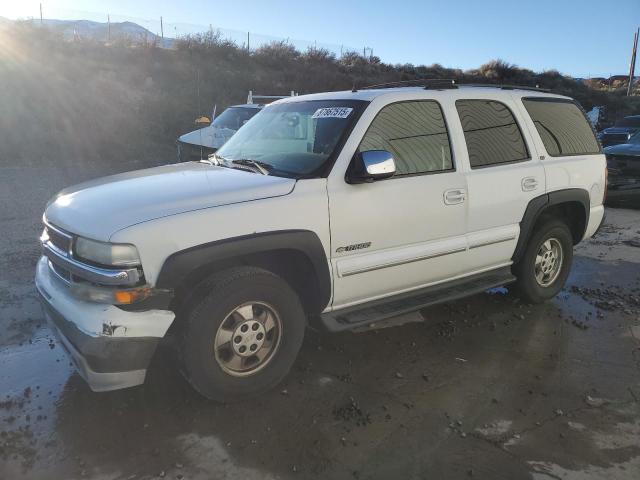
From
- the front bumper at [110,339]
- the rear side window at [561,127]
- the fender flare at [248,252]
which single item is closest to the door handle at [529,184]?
the rear side window at [561,127]

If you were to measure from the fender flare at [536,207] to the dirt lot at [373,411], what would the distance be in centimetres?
67

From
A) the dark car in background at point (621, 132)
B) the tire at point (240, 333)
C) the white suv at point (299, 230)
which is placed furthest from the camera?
the dark car in background at point (621, 132)

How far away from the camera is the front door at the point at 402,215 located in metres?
3.55

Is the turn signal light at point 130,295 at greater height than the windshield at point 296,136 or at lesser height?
lesser

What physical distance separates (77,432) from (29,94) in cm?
1618

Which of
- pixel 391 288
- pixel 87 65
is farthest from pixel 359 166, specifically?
pixel 87 65

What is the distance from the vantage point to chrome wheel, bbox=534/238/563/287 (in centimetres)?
503

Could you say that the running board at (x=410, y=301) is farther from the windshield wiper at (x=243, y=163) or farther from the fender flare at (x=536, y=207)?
the windshield wiper at (x=243, y=163)

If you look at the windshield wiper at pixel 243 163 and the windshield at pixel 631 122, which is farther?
the windshield at pixel 631 122

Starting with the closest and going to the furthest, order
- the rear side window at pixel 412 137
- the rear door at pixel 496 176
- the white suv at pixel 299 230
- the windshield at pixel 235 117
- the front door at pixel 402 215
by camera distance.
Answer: the white suv at pixel 299 230, the front door at pixel 402 215, the rear side window at pixel 412 137, the rear door at pixel 496 176, the windshield at pixel 235 117

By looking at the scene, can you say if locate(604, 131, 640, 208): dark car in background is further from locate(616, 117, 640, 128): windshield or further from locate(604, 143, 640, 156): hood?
locate(616, 117, 640, 128): windshield

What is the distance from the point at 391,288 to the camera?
3885mm

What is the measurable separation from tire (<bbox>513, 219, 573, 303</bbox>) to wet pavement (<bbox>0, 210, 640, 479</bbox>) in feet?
1.39

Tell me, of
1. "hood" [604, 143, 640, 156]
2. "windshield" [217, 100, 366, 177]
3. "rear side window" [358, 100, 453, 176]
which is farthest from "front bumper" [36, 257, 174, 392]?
"hood" [604, 143, 640, 156]
